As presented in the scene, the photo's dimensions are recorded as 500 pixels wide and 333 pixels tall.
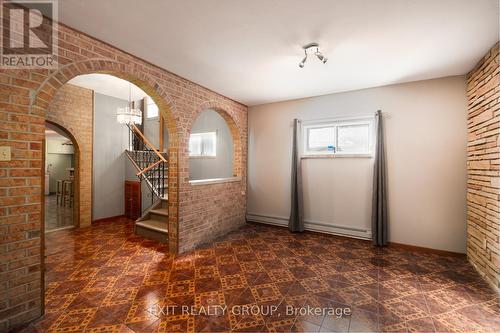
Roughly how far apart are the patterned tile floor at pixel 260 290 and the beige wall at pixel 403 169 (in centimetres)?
48

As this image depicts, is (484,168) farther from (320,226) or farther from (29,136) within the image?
(29,136)

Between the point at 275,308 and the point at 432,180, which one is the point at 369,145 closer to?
the point at 432,180

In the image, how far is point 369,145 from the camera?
13.0ft

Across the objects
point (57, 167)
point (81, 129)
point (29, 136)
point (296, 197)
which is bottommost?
point (296, 197)

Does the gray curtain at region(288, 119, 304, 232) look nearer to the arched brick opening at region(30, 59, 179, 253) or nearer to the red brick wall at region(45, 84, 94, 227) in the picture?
the arched brick opening at region(30, 59, 179, 253)

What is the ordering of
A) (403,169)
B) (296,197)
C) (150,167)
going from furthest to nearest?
(150,167) → (296,197) → (403,169)

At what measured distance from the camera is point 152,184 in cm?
505

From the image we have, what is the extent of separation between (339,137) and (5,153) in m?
4.61

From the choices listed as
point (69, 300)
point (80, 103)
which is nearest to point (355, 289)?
point (69, 300)

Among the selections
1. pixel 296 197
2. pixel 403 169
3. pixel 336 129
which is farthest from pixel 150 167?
pixel 403 169

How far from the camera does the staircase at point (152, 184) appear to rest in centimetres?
398

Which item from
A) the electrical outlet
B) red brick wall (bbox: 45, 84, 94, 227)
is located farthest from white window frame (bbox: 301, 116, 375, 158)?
red brick wall (bbox: 45, 84, 94, 227)

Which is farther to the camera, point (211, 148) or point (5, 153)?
point (211, 148)

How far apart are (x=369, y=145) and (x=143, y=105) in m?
6.69
